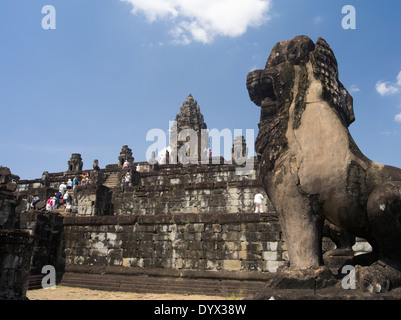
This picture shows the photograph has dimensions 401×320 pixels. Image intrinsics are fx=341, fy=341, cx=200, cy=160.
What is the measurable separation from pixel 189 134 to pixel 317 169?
30.7 metres

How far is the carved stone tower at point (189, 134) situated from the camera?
104ft

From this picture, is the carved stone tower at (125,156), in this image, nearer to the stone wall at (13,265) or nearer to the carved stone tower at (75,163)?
the carved stone tower at (75,163)

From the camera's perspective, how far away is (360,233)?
335 centimetres

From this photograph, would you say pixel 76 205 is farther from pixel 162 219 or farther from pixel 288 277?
pixel 288 277

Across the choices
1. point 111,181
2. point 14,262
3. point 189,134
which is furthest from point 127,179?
point 189,134

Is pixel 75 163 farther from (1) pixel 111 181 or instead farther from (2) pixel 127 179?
(2) pixel 127 179

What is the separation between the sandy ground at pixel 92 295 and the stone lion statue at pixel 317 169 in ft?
16.4

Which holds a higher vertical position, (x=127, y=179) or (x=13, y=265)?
(x=127, y=179)

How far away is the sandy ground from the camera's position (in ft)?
25.4

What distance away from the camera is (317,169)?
3363 millimetres

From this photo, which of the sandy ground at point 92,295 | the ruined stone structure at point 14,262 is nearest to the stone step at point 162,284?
A: the sandy ground at point 92,295

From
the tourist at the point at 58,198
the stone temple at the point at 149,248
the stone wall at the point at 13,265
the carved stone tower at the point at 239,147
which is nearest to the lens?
the stone wall at the point at 13,265

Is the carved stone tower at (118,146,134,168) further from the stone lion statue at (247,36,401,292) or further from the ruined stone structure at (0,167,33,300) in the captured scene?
the stone lion statue at (247,36,401,292)

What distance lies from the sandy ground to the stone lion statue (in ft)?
16.4
